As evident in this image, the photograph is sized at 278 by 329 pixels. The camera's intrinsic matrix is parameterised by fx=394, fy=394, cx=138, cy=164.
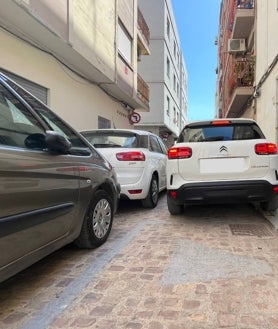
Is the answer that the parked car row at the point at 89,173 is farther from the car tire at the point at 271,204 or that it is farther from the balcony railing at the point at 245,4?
the balcony railing at the point at 245,4

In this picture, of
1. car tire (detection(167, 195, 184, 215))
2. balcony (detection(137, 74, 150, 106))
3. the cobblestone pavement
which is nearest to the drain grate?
the cobblestone pavement

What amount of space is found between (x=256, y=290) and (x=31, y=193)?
2013mm

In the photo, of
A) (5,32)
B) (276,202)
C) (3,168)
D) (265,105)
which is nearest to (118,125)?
(265,105)

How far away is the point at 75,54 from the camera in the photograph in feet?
30.9

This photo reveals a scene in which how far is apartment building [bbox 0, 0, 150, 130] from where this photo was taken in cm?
749

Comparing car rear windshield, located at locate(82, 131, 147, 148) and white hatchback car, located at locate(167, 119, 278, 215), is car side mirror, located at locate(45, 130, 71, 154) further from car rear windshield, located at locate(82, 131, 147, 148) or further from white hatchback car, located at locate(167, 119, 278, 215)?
car rear windshield, located at locate(82, 131, 147, 148)

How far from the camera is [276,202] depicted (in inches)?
235

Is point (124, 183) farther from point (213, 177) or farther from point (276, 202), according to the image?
point (276, 202)

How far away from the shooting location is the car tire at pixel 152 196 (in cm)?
722

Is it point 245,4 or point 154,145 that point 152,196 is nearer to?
point 154,145

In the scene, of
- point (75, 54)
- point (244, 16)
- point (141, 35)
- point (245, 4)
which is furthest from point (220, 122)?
point (141, 35)

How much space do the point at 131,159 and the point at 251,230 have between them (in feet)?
7.58

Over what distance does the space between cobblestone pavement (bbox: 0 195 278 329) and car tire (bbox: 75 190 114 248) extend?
134mm

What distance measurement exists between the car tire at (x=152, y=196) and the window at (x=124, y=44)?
27.1 ft
